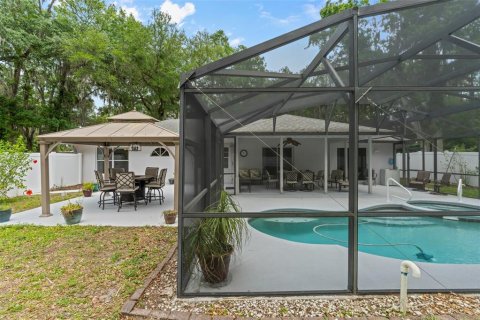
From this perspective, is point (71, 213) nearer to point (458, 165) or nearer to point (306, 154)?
point (306, 154)

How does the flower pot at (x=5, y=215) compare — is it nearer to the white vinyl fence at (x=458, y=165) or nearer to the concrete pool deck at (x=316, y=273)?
the concrete pool deck at (x=316, y=273)

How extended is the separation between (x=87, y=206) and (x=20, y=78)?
15.6 meters

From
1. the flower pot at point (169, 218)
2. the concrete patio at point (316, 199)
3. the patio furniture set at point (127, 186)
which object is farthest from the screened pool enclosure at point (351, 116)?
the patio furniture set at point (127, 186)

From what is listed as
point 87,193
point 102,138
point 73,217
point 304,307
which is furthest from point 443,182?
point 87,193

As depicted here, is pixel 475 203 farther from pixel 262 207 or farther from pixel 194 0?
pixel 194 0

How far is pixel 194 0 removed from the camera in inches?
512

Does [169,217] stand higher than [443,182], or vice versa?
[443,182]

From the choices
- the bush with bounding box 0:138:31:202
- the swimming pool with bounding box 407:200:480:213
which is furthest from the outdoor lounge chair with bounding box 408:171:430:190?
the bush with bounding box 0:138:31:202

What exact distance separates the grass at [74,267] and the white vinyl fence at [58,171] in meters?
5.85

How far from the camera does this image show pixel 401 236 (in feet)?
20.7

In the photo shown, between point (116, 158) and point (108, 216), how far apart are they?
8.31 m

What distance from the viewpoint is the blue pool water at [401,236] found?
5.11m

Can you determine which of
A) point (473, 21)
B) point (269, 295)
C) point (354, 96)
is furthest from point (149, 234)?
point (473, 21)

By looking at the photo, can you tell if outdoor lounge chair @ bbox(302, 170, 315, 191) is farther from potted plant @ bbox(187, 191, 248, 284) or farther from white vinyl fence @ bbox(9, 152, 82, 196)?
white vinyl fence @ bbox(9, 152, 82, 196)
